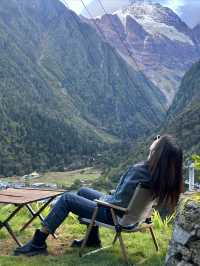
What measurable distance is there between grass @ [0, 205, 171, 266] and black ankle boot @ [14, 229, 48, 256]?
0.26 ft

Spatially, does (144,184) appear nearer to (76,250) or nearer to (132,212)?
(132,212)

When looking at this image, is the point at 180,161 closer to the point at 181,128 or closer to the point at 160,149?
the point at 160,149

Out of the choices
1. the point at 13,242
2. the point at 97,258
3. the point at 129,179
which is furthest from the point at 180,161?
the point at 13,242

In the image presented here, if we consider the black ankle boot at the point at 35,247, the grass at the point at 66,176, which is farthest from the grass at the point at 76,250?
the grass at the point at 66,176

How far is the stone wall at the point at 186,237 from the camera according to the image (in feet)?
13.0

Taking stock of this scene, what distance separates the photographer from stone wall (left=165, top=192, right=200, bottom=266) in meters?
3.97

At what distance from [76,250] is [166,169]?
1.60 metres

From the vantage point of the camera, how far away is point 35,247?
5586 mm

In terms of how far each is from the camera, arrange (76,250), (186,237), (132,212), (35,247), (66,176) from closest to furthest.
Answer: (186,237)
(132,212)
(35,247)
(76,250)
(66,176)

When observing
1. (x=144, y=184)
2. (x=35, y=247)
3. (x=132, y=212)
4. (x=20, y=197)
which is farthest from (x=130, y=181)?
(x=20, y=197)

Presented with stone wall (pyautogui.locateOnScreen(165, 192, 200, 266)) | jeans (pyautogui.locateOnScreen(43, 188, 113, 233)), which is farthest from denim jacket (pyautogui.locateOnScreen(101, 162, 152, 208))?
stone wall (pyautogui.locateOnScreen(165, 192, 200, 266))

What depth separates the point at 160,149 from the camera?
5098 millimetres

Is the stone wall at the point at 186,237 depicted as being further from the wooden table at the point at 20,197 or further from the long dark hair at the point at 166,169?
the wooden table at the point at 20,197

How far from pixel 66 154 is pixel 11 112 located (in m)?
23.7
